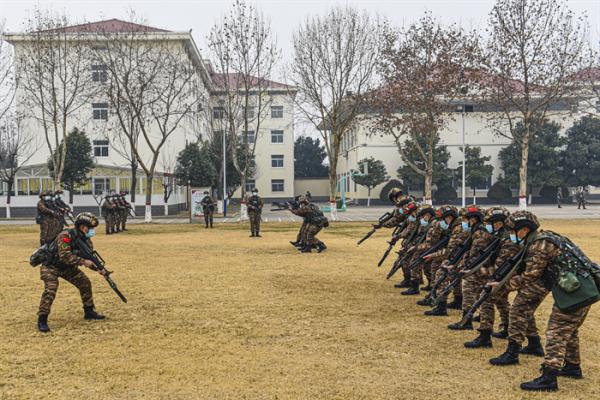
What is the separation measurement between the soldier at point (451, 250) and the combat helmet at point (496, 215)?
2.62 ft

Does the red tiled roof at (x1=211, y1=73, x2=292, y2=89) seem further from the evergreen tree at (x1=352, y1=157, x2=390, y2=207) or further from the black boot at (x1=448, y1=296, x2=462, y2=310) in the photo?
the black boot at (x1=448, y1=296, x2=462, y2=310)

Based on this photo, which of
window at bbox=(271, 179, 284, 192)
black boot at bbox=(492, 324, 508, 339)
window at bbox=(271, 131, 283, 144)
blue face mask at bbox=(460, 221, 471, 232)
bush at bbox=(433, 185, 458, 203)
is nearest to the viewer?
black boot at bbox=(492, 324, 508, 339)

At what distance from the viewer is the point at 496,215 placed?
749 centimetres

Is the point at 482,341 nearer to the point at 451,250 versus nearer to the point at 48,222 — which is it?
the point at 451,250

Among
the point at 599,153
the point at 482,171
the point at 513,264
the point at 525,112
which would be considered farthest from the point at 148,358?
the point at 599,153

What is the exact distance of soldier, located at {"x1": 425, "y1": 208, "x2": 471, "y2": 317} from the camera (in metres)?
8.65

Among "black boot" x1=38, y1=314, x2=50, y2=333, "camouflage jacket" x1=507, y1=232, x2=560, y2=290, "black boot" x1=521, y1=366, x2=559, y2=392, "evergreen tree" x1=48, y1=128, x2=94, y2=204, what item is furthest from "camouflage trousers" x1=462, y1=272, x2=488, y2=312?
"evergreen tree" x1=48, y1=128, x2=94, y2=204

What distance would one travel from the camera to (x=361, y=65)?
34.2 metres

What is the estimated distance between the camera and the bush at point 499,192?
5912 cm

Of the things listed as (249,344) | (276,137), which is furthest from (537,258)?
(276,137)

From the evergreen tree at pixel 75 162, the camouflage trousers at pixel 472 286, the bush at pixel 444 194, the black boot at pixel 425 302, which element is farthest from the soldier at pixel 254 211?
the bush at pixel 444 194

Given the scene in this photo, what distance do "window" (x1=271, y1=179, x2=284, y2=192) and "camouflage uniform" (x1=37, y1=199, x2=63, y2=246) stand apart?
48.2 m

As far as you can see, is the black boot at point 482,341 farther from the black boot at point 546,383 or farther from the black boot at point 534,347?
the black boot at point 546,383

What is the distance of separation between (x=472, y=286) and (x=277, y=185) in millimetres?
59733
